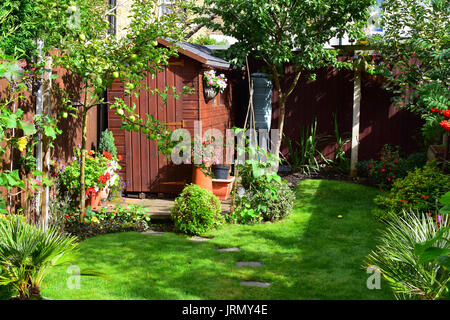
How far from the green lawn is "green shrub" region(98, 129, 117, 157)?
6.71ft

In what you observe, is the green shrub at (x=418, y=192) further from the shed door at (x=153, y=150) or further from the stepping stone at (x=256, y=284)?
the shed door at (x=153, y=150)

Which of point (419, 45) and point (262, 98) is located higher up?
point (419, 45)

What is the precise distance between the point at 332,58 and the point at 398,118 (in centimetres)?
212

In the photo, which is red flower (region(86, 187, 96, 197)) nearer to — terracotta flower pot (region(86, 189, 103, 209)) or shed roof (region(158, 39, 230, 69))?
terracotta flower pot (region(86, 189, 103, 209))

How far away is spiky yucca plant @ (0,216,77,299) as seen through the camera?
418 cm

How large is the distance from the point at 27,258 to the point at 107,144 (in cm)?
439

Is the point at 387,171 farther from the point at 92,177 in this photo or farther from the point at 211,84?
the point at 92,177

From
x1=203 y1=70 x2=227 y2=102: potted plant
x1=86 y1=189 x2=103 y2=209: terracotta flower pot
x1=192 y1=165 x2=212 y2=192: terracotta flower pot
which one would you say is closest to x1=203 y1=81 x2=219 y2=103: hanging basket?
x1=203 y1=70 x2=227 y2=102: potted plant

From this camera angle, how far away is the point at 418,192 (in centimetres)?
739

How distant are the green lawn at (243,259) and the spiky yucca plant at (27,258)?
0.43 metres

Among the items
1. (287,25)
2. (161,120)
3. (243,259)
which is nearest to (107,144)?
(161,120)

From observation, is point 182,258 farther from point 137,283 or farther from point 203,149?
point 203,149

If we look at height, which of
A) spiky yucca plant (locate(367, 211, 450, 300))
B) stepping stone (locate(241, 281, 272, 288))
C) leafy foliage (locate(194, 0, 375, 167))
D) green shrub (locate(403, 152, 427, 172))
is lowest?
stepping stone (locate(241, 281, 272, 288))
